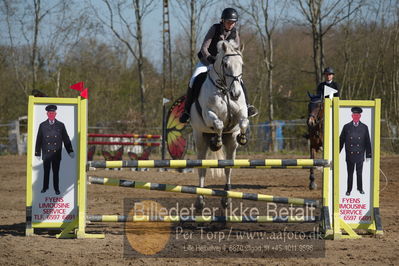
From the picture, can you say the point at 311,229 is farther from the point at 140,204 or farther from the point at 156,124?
the point at 156,124

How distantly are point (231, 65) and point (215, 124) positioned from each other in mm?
763

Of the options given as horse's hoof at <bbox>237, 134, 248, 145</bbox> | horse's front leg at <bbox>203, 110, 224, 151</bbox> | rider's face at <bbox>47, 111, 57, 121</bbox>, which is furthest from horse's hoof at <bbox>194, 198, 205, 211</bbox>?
rider's face at <bbox>47, 111, 57, 121</bbox>

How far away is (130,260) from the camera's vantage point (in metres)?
4.59

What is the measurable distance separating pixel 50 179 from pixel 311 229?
2914mm

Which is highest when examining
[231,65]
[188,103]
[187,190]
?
[231,65]

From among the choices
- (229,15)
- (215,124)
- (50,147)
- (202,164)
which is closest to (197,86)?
(215,124)

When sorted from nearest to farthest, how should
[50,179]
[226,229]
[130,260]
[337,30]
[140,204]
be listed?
[130,260]
[50,179]
[226,229]
[140,204]
[337,30]

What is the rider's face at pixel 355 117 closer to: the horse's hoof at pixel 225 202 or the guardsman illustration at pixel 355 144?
the guardsman illustration at pixel 355 144

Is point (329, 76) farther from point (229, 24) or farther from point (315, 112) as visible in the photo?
point (229, 24)

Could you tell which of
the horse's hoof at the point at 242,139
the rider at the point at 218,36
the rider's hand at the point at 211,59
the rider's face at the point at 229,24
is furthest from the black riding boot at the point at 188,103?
the rider's face at the point at 229,24

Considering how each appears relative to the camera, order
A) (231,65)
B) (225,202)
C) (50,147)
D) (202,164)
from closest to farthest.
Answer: (202,164) < (50,147) < (231,65) < (225,202)

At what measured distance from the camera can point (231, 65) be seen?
617 centimetres

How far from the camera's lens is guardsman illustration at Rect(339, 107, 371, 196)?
5855 millimetres

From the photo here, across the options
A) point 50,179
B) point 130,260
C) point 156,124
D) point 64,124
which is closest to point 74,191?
point 50,179
